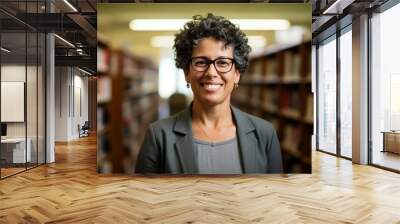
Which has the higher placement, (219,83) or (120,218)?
(219,83)

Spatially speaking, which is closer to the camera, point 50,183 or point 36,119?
point 50,183

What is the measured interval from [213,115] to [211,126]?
Result: 17 cm

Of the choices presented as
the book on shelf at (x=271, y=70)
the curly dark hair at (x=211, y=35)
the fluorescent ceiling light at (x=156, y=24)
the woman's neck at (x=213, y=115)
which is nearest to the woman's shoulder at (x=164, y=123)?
the woman's neck at (x=213, y=115)

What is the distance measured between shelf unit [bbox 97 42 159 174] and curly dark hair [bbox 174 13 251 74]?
1.65ft

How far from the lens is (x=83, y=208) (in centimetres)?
444

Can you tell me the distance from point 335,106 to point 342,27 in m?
2.03

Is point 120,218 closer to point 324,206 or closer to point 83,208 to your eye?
point 83,208

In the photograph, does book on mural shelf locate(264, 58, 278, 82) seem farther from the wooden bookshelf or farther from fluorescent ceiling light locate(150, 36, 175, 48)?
fluorescent ceiling light locate(150, 36, 175, 48)

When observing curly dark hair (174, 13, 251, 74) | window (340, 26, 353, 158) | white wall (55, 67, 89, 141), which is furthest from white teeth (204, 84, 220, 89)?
white wall (55, 67, 89, 141)

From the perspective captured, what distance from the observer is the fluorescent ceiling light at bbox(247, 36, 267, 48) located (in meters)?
6.12

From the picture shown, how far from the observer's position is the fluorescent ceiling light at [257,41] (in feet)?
20.1

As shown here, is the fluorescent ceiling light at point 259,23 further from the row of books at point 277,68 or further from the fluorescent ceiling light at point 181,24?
the row of books at point 277,68

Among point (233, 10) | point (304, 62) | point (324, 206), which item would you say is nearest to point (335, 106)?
point (304, 62)

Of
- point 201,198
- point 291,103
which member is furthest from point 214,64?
point 201,198
